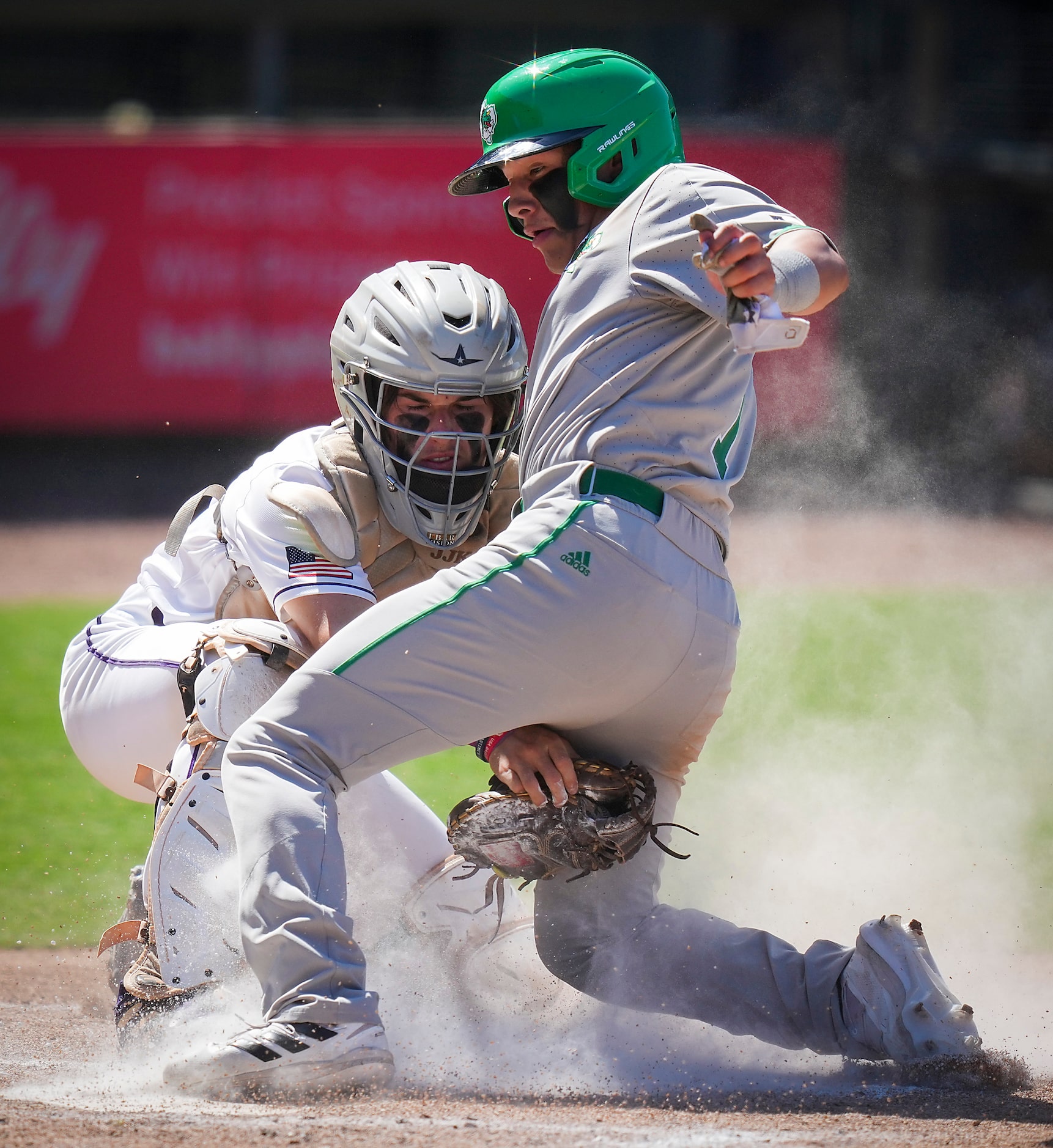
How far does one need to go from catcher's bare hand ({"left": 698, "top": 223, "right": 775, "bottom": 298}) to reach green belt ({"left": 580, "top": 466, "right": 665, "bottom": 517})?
0.45m

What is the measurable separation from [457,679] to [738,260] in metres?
0.99

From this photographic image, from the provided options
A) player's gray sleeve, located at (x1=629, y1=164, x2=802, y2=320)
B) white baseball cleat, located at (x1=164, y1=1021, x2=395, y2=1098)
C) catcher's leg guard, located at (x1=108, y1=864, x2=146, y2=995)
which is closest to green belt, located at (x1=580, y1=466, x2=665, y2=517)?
player's gray sleeve, located at (x1=629, y1=164, x2=802, y2=320)

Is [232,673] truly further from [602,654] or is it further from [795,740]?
[795,740]

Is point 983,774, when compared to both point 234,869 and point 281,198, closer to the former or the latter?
point 234,869

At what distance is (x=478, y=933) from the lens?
3768mm

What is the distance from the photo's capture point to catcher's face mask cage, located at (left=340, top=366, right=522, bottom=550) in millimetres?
3648

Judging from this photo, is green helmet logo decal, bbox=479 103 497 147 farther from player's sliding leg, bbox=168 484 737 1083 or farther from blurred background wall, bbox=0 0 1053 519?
blurred background wall, bbox=0 0 1053 519

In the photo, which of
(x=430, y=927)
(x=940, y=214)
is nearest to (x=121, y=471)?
(x=940, y=214)

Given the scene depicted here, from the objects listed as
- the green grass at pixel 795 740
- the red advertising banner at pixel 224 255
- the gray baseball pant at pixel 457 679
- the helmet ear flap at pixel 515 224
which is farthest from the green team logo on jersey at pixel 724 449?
the red advertising banner at pixel 224 255

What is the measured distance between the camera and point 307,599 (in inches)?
133

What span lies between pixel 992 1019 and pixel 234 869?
195cm

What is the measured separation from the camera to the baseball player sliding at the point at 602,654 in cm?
283

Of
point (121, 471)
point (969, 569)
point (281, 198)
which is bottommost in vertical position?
point (121, 471)

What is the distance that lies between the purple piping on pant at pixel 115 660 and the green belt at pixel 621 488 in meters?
1.20
